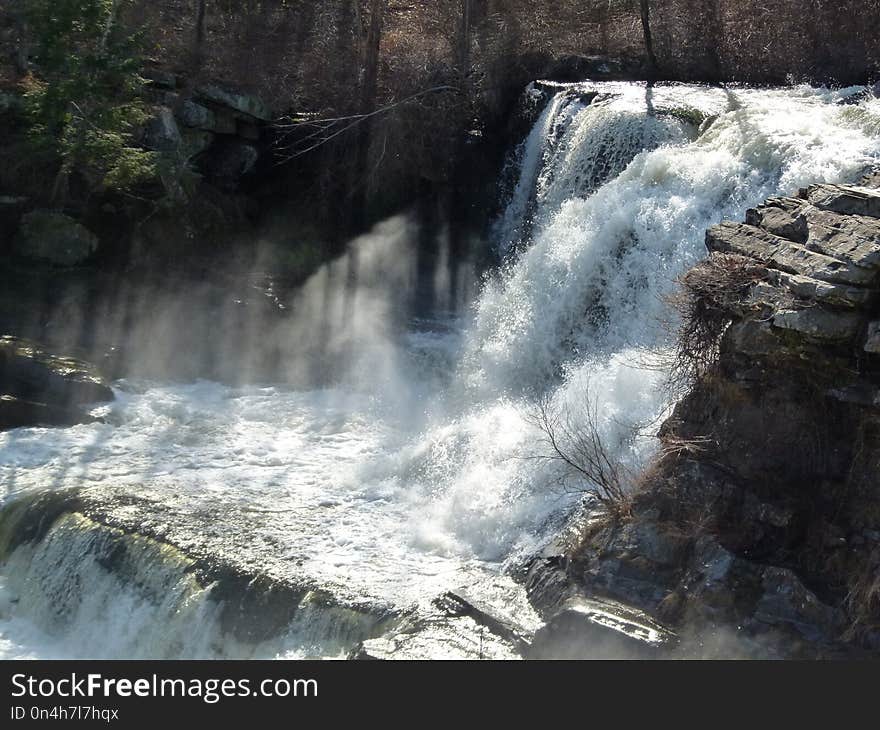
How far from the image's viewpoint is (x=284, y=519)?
36.9 ft

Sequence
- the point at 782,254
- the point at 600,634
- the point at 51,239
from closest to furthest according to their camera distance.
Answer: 1. the point at 600,634
2. the point at 782,254
3. the point at 51,239

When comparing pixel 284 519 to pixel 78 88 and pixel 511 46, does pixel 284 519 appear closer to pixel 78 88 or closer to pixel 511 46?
pixel 78 88

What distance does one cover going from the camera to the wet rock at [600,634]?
8094mm

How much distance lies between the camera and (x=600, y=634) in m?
8.28

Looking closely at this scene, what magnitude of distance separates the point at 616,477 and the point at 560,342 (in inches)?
205

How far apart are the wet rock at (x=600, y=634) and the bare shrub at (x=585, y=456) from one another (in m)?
1.03

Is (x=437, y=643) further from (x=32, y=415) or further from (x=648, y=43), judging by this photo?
(x=648, y=43)

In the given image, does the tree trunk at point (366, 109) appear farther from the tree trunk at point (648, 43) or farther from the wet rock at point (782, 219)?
the wet rock at point (782, 219)

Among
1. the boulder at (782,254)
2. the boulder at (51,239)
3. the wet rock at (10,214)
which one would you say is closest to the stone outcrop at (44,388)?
the boulder at (51,239)

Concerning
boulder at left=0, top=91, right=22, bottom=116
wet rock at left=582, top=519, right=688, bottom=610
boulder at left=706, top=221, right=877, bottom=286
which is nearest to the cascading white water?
wet rock at left=582, top=519, right=688, bottom=610

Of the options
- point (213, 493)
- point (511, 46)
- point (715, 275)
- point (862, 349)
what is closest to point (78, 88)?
point (213, 493)

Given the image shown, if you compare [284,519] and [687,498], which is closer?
[687,498]

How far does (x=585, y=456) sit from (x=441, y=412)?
15.1 feet

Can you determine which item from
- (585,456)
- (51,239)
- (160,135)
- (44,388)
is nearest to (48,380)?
(44,388)
